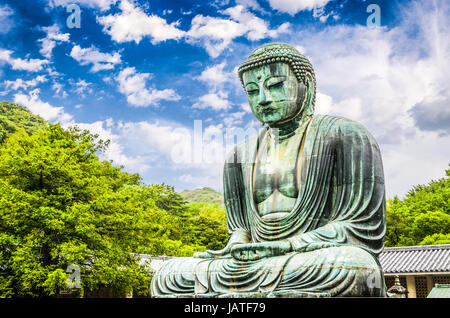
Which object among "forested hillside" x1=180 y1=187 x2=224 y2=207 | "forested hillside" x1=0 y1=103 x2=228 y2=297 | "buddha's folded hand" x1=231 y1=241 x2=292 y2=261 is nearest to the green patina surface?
"buddha's folded hand" x1=231 y1=241 x2=292 y2=261

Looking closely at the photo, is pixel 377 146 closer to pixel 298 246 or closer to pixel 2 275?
pixel 298 246

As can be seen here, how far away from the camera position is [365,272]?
178 inches

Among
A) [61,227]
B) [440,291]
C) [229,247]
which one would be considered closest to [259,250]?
[229,247]

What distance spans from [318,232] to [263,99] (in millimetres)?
1946

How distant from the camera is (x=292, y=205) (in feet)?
18.9

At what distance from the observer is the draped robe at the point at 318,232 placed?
4.59 meters

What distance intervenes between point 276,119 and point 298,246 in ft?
6.15

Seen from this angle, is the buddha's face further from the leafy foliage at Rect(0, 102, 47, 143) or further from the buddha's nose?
the leafy foliage at Rect(0, 102, 47, 143)

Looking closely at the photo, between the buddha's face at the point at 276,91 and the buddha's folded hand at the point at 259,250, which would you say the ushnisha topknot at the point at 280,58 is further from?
the buddha's folded hand at the point at 259,250

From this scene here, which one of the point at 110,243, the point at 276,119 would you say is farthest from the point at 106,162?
the point at 276,119

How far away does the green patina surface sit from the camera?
15.3ft

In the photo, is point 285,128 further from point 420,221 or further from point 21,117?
point 21,117

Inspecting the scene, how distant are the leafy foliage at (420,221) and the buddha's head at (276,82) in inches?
727
